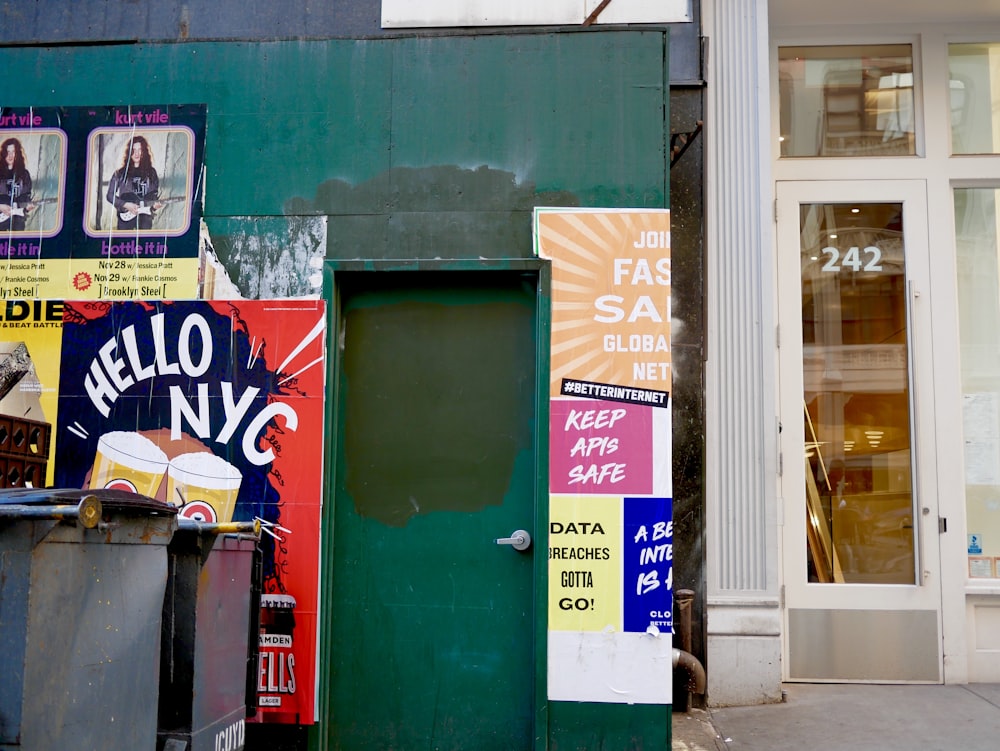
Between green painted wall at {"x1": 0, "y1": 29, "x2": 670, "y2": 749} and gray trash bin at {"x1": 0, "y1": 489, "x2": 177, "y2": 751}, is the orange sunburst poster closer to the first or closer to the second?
green painted wall at {"x1": 0, "y1": 29, "x2": 670, "y2": 749}

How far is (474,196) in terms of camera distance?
19.4 ft

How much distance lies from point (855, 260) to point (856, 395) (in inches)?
41.9

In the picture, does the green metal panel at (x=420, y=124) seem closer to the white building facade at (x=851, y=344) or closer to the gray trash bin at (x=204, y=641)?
the white building facade at (x=851, y=344)

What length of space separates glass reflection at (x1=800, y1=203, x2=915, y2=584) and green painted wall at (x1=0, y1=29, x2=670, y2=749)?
7.90 feet

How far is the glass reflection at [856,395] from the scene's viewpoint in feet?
23.9

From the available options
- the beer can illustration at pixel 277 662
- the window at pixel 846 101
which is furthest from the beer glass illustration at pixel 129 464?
the window at pixel 846 101

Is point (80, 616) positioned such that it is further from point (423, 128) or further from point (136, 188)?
point (423, 128)

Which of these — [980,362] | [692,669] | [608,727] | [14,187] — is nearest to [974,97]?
[980,362]

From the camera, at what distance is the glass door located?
7.11m

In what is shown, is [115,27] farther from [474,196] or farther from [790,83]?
[790,83]

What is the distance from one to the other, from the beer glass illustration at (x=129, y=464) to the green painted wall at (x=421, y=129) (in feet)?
4.32

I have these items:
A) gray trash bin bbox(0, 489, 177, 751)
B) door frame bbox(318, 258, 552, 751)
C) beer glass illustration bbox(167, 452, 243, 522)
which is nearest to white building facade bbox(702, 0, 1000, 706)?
door frame bbox(318, 258, 552, 751)

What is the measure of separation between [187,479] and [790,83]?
5.60 metres

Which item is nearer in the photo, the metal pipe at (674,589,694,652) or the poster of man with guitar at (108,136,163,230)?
the poster of man with guitar at (108,136,163,230)
